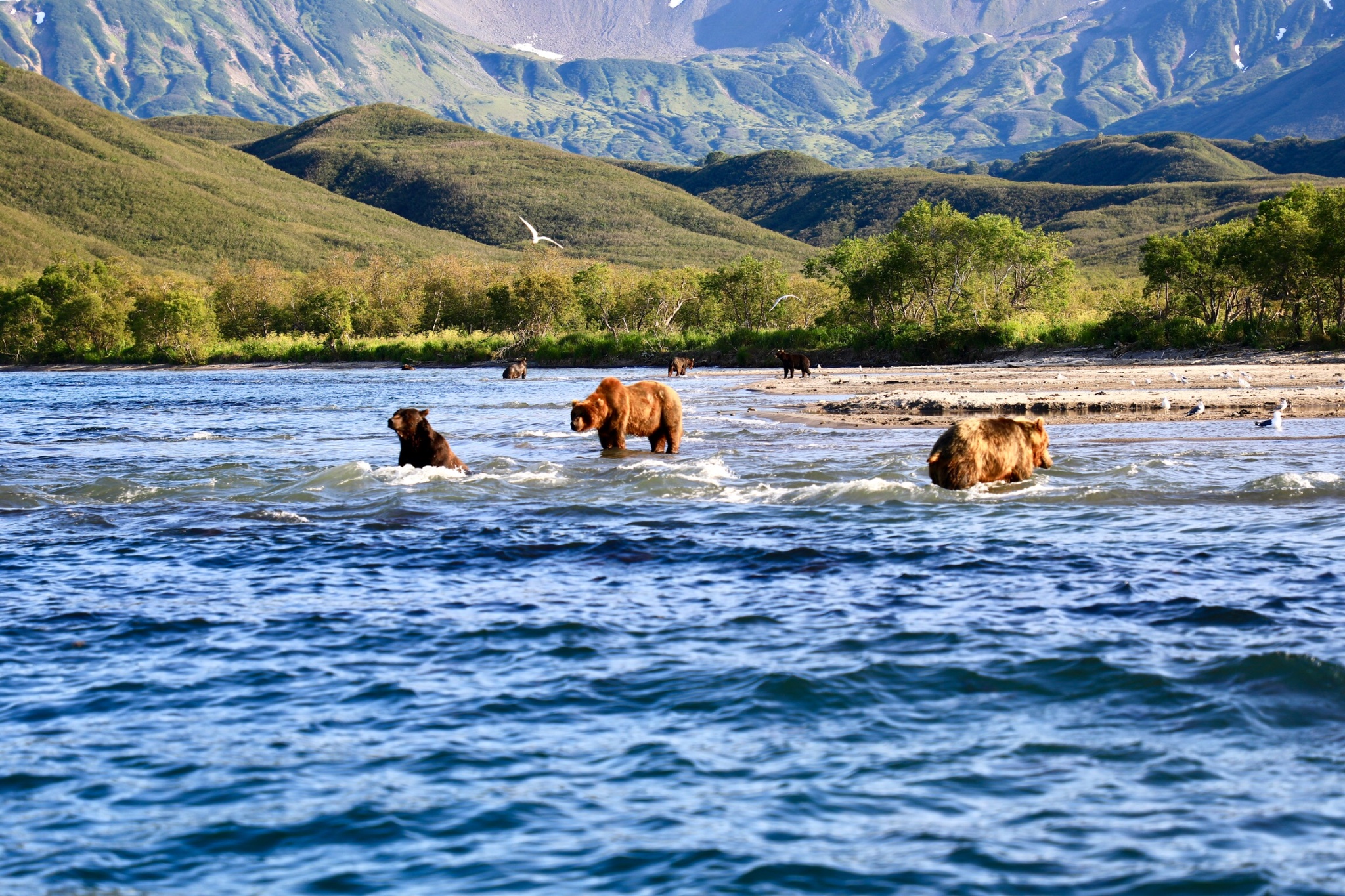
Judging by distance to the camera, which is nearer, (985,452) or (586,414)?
(985,452)

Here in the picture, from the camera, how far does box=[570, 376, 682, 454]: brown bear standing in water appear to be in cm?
1747

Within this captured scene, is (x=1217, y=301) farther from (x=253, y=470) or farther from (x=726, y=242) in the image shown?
(x=726, y=242)

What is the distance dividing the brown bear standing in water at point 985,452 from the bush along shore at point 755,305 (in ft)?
97.5

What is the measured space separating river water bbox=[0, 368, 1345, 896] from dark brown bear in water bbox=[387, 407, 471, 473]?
159cm

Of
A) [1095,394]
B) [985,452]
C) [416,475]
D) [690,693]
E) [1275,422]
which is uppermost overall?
[1095,394]

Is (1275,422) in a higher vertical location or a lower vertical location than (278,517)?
higher

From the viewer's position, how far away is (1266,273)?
1597 inches

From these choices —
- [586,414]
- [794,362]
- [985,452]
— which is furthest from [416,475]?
[794,362]

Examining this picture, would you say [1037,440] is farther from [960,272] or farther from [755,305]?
[755,305]

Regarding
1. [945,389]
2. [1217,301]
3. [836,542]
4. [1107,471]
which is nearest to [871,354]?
[1217,301]

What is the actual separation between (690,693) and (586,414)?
11.0 meters

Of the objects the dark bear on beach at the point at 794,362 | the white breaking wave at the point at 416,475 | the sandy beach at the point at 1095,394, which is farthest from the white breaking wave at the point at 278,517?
the dark bear on beach at the point at 794,362

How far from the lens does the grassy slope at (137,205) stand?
148 m

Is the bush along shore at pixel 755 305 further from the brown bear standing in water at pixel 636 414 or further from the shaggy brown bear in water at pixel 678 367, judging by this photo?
the brown bear standing in water at pixel 636 414
